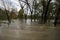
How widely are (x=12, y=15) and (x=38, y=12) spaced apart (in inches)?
84.8

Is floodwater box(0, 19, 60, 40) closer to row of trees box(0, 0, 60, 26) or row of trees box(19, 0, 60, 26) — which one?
row of trees box(19, 0, 60, 26)

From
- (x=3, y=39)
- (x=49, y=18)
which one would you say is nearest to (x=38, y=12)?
(x=49, y=18)

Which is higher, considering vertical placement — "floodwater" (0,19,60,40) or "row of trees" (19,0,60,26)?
"row of trees" (19,0,60,26)

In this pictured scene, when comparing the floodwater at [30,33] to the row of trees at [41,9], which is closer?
the floodwater at [30,33]

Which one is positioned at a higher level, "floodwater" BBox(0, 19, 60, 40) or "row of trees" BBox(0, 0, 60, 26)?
"row of trees" BBox(0, 0, 60, 26)

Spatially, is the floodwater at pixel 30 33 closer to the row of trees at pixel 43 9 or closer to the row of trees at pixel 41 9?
the row of trees at pixel 43 9

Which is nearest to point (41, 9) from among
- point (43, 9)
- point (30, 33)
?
point (43, 9)

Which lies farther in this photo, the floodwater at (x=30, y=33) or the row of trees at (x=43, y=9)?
the row of trees at (x=43, y=9)

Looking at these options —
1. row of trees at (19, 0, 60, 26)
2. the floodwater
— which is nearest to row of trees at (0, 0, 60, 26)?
row of trees at (19, 0, 60, 26)

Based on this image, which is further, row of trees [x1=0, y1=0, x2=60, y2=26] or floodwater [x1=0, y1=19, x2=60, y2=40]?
row of trees [x1=0, y1=0, x2=60, y2=26]

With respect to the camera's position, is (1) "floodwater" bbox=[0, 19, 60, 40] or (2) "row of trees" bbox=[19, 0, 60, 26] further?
(2) "row of trees" bbox=[19, 0, 60, 26]

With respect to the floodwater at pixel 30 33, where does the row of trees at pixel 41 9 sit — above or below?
above

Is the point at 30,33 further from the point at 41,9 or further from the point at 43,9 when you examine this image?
the point at 41,9

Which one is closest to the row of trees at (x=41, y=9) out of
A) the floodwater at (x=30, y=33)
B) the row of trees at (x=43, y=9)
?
the row of trees at (x=43, y=9)
